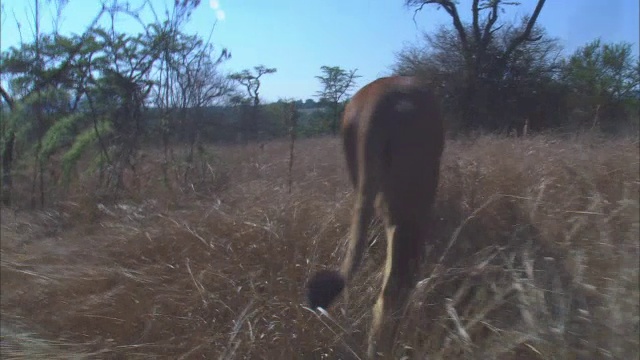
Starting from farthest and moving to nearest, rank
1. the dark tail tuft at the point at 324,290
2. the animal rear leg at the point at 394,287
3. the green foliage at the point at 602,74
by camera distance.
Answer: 1. the green foliage at the point at 602,74
2. the dark tail tuft at the point at 324,290
3. the animal rear leg at the point at 394,287

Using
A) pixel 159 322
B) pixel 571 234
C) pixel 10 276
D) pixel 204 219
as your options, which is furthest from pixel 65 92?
pixel 571 234

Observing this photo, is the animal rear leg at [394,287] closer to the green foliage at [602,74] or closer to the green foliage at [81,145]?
the green foliage at [602,74]

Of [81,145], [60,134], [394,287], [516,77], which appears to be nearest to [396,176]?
[394,287]

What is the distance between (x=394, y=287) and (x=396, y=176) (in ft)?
2.61

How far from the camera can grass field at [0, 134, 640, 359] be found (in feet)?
10.1

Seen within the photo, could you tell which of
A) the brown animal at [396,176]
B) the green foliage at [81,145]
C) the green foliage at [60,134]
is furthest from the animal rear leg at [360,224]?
the green foliage at [60,134]

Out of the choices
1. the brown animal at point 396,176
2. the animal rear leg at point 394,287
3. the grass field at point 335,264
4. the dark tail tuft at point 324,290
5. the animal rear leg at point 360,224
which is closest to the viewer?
the grass field at point 335,264

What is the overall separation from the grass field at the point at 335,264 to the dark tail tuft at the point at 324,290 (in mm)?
97

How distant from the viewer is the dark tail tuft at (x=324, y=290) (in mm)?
3631

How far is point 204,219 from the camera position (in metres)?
5.44

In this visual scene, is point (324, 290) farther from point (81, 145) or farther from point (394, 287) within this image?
point (81, 145)

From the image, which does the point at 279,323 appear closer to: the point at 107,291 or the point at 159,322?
the point at 159,322

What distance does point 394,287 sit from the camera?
370 cm

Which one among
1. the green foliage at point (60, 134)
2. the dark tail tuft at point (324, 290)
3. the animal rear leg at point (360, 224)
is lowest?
the dark tail tuft at point (324, 290)
